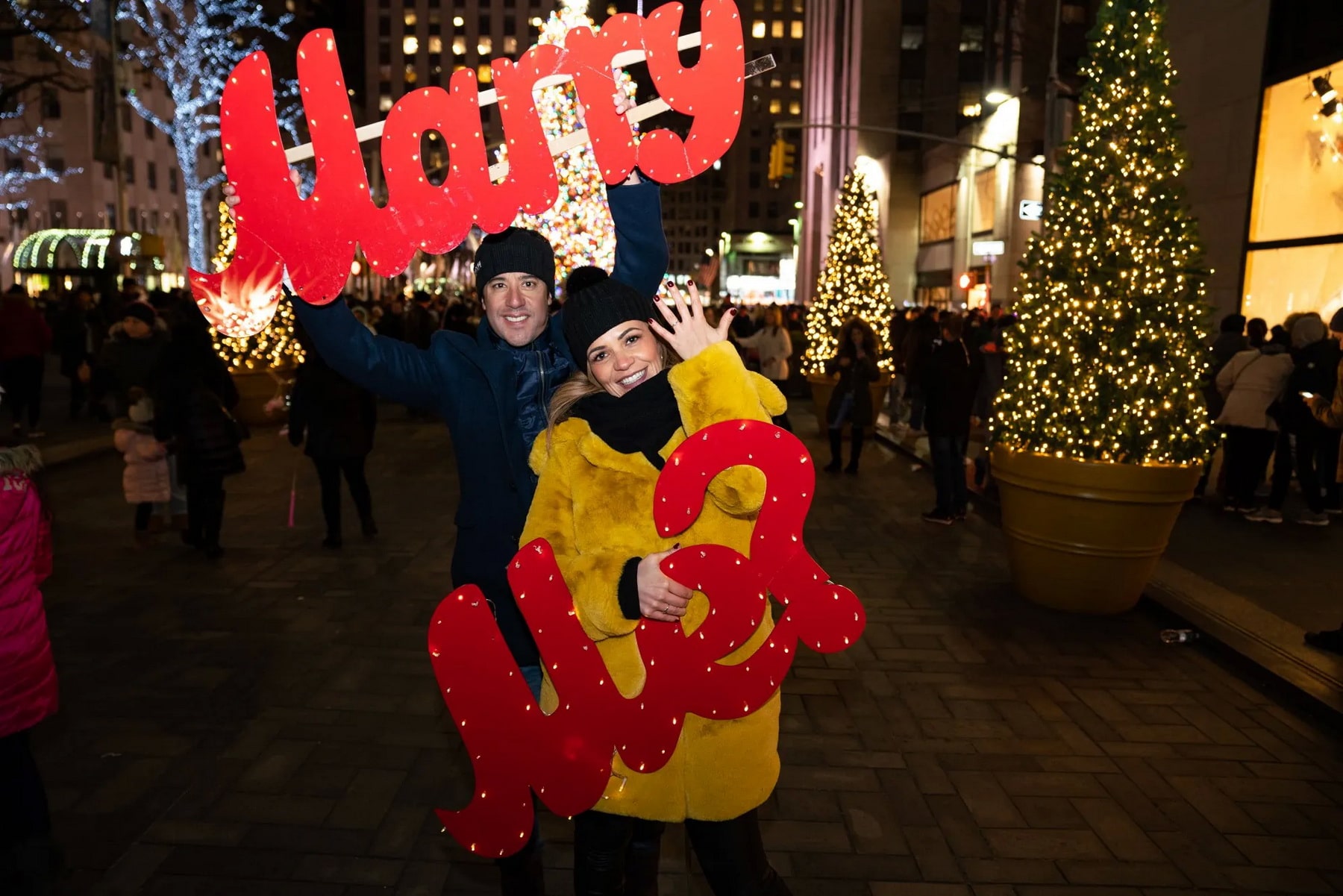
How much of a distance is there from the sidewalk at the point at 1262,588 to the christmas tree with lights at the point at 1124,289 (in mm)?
1105

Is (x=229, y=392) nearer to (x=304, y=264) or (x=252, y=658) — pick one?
(x=252, y=658)

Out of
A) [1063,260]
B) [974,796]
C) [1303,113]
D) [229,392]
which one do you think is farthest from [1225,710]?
[1303,113]

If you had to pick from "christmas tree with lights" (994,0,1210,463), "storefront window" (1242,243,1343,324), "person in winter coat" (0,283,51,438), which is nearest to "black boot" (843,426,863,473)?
"christmas tree with lights" (994,0,1210,463)

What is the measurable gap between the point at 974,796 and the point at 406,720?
2735 mm

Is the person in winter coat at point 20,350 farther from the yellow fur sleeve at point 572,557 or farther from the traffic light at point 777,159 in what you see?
the traffic light at point 777,159

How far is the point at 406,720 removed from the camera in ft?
16.1

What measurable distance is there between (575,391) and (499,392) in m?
0.52

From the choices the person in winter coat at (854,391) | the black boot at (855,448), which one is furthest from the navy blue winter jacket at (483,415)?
the black boot at (855,448)

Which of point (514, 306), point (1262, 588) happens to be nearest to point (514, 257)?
point (514, 306)

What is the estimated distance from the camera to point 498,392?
3.01 m

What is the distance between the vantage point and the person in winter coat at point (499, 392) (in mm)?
3043

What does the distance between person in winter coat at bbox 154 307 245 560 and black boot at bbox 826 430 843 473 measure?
7.31 metres

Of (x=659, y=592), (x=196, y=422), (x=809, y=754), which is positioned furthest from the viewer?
(x=196, y=422)

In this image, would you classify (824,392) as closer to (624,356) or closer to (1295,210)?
(1295,210)
